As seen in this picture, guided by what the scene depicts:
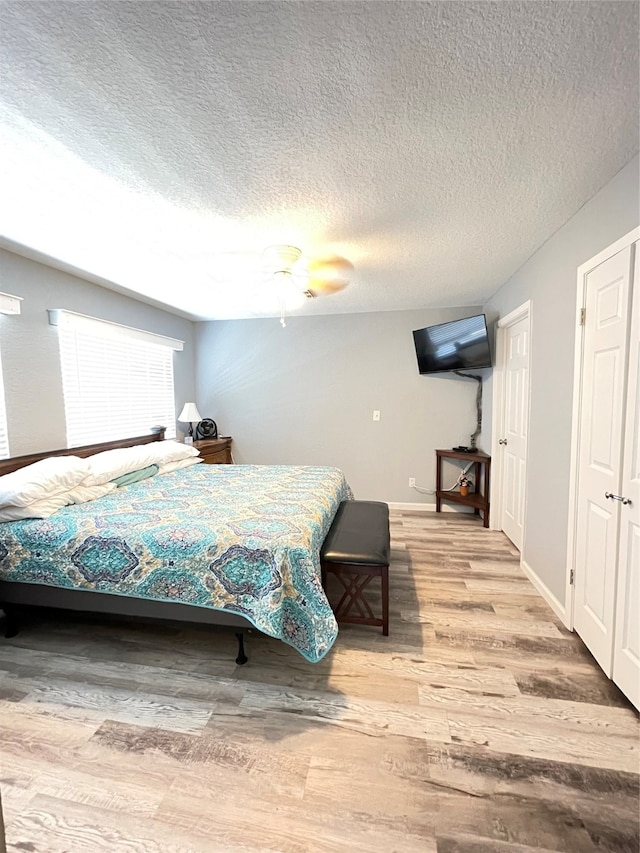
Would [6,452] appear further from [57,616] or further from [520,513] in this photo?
[520,513]

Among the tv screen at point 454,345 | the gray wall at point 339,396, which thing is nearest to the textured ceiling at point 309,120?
the tv screen at point 454,345

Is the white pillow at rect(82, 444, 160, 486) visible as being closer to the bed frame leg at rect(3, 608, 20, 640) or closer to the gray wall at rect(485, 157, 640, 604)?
the bed frame leg at rect(3, 608, 20, 640)

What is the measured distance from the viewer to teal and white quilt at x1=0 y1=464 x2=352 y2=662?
1631mm

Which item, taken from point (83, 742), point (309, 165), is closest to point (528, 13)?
point (309, 165)

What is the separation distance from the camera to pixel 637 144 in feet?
4.65

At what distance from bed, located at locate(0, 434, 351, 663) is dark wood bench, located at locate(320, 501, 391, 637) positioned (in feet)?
0.48

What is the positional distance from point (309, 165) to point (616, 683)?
9.00 ft

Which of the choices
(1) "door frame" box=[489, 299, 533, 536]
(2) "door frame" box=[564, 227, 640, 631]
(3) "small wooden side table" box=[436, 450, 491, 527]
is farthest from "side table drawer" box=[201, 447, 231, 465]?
(2) "door frame" box=[564, 227, 640, 631]

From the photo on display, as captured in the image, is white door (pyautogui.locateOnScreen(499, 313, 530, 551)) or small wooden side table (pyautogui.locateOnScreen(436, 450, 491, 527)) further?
small wooden side table (pyautogui.locateOnScreen(436, 450, 491, 527))

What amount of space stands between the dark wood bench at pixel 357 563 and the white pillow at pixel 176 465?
1.74m

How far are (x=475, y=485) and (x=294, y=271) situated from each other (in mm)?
3129

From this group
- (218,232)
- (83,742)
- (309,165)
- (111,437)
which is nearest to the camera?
(83,742)

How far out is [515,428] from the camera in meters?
3.09

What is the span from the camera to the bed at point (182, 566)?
1634mm
